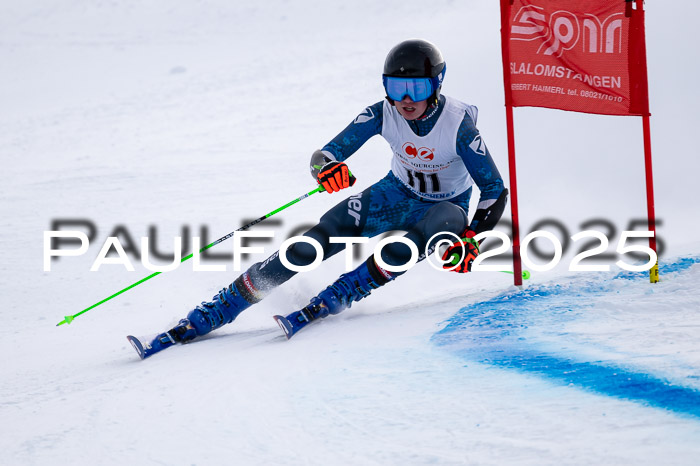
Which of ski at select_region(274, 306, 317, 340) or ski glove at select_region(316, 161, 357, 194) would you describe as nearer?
ski at select_region(274, 306, 317, 340)

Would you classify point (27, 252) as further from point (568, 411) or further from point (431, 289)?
point (568, 411)

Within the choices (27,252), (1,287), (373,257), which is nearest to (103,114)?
(27,252)

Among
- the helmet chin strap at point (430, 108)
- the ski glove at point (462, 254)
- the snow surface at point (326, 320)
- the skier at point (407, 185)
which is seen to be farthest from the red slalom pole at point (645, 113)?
the helmet chin strap at point (430, 108)

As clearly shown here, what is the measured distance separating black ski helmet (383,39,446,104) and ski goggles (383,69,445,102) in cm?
1

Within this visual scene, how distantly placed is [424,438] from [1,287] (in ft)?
12.3

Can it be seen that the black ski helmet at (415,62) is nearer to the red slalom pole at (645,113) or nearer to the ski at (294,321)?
the red slalom pole at (645,113)

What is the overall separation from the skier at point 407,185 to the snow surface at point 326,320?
0.58 ft

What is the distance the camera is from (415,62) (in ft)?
12.6

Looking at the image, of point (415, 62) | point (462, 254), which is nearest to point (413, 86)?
point (415, 62)

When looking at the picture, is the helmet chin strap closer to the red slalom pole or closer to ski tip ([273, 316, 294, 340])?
the red slalom pole

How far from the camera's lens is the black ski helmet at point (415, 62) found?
384 cm

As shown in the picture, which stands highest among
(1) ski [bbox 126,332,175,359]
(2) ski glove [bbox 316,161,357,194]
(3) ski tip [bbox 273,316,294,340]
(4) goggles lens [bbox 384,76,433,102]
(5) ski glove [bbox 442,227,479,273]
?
(4) goggles lens [bbox 384,76,433,102]

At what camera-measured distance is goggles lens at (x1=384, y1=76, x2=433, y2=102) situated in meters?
3.86

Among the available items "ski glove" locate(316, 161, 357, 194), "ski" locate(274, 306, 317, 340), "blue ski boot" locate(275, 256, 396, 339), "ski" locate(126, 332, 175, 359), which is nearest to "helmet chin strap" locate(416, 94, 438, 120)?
"ski glove" locate(316, 161, 357, 194)
